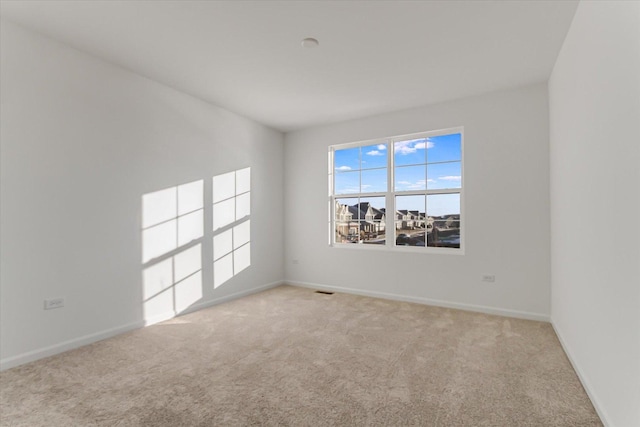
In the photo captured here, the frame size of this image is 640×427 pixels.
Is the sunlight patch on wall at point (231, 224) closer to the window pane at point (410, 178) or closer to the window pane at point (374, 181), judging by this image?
the window pane at point (374, 181)

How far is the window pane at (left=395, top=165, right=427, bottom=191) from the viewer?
4.54 metres

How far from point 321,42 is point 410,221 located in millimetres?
2766

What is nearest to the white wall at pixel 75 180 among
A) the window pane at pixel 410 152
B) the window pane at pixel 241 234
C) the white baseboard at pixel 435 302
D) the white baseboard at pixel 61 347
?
the white baseboard at pixel 61 347

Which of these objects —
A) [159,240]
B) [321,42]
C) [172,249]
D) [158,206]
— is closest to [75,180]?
[158,206]

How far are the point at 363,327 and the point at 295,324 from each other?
75cm

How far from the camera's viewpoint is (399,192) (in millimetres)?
4695

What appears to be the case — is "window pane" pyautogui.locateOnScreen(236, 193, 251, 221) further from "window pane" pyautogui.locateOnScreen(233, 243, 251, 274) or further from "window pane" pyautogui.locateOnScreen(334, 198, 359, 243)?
"window pane" pyautogui.locateOnScreen(334, 198, 359, 243)

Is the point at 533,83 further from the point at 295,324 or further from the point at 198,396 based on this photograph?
the point at 198,396

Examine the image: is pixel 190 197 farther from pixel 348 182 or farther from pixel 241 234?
pixel 348 182

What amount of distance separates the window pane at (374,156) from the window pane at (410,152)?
18 cm

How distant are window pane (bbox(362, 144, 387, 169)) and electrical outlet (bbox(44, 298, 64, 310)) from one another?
4.08 m

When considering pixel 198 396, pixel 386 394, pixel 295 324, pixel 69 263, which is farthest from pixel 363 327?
pixel 69 263

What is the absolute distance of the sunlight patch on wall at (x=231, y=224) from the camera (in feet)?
14.4

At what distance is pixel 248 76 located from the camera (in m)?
3.50
